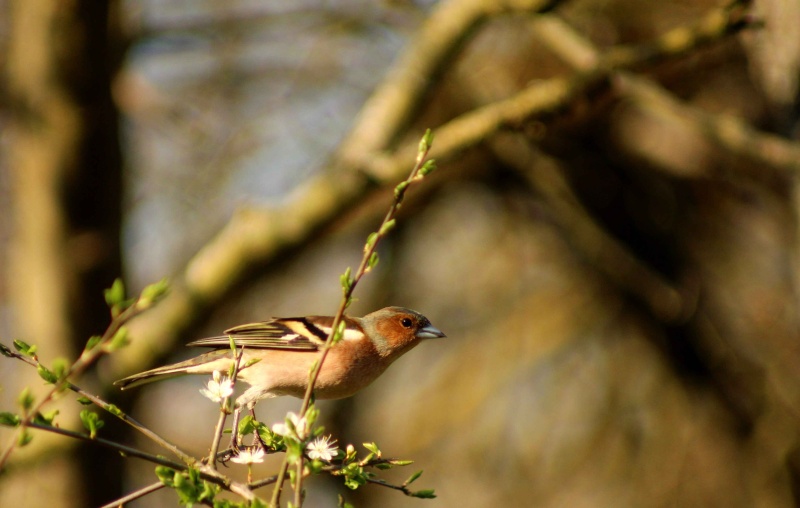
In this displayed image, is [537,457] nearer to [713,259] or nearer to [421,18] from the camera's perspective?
[713,259]

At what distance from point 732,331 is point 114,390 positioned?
26.0 ft

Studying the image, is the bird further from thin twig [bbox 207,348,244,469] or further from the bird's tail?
thin twig [bbox 207,348,244,469]

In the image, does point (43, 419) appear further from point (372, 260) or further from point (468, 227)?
point (468, 227)

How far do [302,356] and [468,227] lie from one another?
9141mm

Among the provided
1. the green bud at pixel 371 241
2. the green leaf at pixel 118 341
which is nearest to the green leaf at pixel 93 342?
the green leaf at pixel 118 341

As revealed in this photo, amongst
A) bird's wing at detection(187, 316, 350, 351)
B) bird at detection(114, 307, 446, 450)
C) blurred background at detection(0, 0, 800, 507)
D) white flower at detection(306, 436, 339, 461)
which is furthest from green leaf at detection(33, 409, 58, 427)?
blurred background at detection(0, 0, 800, 507)

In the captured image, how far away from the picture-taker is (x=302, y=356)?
13.1 ft

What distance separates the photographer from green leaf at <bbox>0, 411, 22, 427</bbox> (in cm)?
189

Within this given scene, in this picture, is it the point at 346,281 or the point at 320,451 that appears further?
the point at 320,451

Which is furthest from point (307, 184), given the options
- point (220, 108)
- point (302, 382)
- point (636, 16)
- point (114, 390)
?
point (636, 16)

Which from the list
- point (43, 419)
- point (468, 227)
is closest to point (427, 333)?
point (43, 419)

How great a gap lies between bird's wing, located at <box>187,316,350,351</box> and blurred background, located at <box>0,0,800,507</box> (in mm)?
2444

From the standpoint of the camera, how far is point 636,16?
10766 mm

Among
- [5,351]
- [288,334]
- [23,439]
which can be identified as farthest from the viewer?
[288,334]
